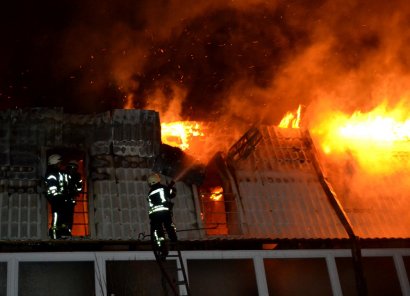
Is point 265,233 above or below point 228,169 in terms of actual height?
below

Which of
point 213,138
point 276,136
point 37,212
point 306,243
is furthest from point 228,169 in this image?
point 37,212

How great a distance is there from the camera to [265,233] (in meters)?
11.8

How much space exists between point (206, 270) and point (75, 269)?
7.42 ft

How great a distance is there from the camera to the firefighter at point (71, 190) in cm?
1055

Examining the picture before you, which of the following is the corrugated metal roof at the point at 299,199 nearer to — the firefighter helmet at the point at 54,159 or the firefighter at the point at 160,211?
the firefighter at the point at 160,211

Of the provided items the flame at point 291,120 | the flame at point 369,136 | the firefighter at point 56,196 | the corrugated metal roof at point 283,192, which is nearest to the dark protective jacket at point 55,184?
the firefighter at point 56,196

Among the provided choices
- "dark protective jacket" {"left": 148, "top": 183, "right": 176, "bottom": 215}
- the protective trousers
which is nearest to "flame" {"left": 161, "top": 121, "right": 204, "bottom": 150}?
"dark protective jacket" {"left": 148, "top": 183, "right": 176, "bottom": 215}

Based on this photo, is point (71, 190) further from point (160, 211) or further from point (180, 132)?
point (180, 132)

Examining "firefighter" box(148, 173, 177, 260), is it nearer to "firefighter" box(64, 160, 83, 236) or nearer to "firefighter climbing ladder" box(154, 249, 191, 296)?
"firefighter climbing ladder" box(154, 249, 191, 296)

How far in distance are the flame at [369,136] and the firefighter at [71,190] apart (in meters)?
→ 6.43

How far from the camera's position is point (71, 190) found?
10.7 metres

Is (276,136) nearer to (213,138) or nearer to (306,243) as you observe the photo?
(213,138)

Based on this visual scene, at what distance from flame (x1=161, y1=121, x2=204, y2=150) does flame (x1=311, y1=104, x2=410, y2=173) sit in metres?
3.23

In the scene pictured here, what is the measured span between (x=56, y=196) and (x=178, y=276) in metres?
3.04
